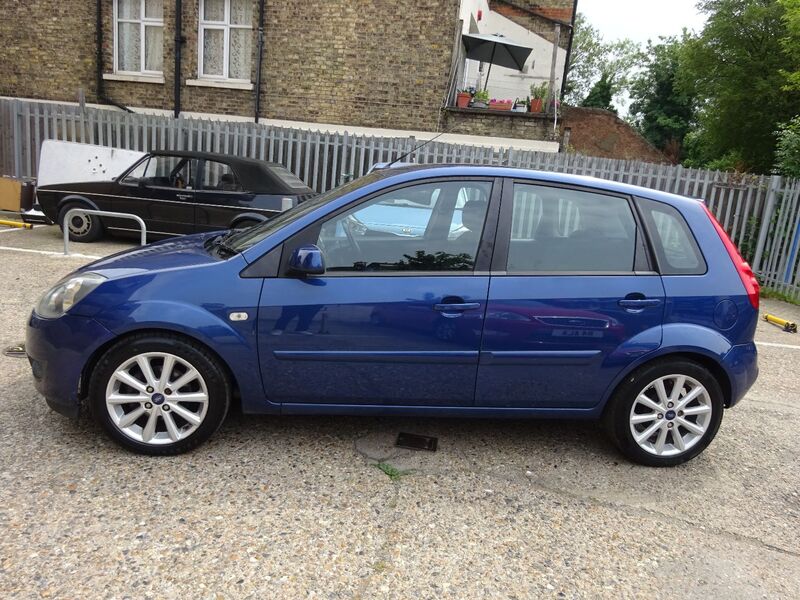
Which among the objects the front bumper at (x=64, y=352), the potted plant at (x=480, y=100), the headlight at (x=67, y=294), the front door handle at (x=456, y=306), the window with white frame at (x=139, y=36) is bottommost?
the front bumper at (x=64, y=352)

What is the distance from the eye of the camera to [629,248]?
3.52 metres

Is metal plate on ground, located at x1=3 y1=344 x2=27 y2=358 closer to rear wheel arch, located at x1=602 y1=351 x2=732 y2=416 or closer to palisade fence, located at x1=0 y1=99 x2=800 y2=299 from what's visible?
rear wheel arch, located at x1=602 y1=351 x2=732 y2=416

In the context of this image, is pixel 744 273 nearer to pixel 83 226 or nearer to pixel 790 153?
pixel 790 153

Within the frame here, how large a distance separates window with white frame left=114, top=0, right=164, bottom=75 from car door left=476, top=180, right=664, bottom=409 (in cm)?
1453

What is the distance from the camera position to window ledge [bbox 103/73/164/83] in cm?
1516

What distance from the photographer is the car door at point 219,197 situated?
9.01 metres

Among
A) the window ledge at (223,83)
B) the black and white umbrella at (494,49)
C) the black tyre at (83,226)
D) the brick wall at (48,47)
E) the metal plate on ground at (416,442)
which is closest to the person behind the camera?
the metal plate on ground at (416,442)

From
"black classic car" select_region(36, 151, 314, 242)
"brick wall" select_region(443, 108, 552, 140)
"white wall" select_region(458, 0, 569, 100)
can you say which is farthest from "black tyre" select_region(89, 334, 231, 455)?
"white wall" select_region(458, 0, 569, 100)

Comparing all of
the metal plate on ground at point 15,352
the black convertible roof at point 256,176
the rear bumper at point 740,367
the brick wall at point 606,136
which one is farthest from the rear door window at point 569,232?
the brick wall at point 606,136

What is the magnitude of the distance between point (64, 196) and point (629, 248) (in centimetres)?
897

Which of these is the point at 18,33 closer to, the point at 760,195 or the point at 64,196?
the point at 64,196

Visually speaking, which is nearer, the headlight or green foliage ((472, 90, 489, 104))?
the headlight

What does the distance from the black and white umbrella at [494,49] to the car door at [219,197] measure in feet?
25.1

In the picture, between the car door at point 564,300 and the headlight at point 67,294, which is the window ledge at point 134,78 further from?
the car door at point 564,300
